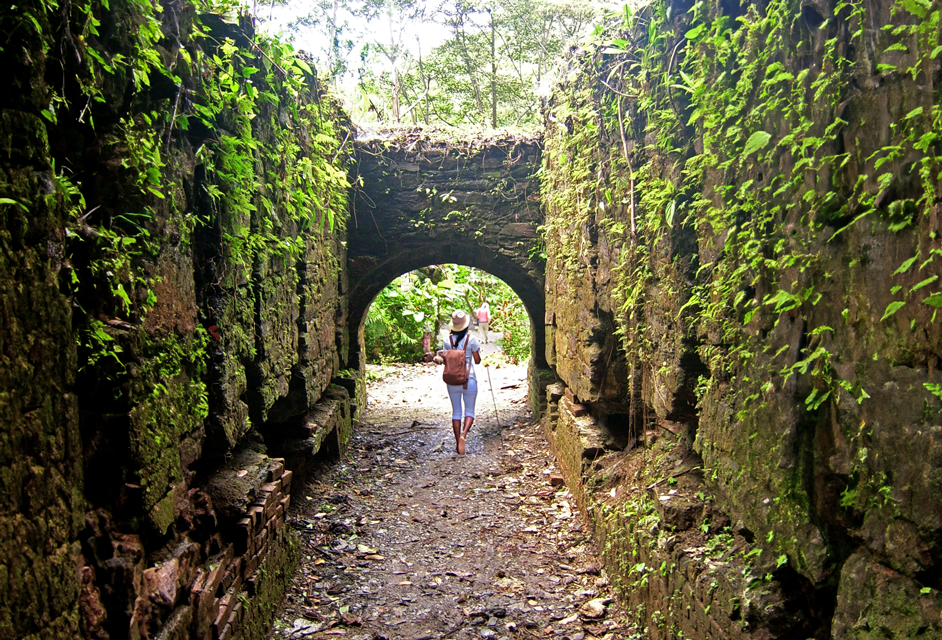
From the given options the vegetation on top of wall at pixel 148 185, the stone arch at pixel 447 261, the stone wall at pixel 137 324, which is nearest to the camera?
the stone wall at pixel 137 324

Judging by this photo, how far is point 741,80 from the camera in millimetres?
2449

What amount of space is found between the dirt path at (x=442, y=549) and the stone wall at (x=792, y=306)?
62 centimetres

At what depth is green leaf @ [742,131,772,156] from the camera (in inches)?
87.0

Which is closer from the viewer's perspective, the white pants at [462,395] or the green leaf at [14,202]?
the green leaf at [14,202]

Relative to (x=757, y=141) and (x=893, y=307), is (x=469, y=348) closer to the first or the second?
(x=757, y=141)

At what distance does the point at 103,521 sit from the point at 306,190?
3.76 meters

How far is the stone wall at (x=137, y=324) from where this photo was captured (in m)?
1.74

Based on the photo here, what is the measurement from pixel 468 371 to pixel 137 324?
5.03m

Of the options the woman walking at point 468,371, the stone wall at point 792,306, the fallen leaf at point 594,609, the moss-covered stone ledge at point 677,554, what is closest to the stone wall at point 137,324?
the fallen leaf at point 594,609

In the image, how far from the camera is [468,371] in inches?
285

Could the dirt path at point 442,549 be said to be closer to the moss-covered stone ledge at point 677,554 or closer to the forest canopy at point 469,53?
the moss-covered stone ledge at point 677,554

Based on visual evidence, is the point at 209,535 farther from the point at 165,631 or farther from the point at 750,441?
the point at 750,441

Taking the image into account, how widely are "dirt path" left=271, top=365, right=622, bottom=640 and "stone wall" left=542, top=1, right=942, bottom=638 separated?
616 mm

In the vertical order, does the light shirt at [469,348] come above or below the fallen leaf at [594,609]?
above
